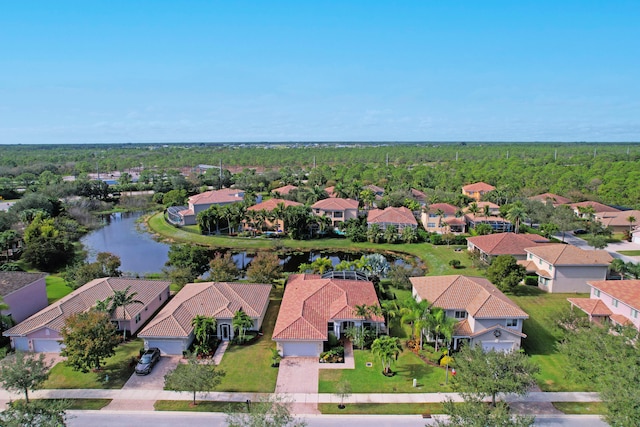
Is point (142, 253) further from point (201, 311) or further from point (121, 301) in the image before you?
point (201, 311)

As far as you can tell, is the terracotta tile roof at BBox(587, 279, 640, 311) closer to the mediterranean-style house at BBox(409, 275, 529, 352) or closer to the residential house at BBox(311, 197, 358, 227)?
the mediterranean-style house at BBox(409, 275, 529, 352)

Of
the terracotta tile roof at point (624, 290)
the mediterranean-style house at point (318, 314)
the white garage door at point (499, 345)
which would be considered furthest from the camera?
the terracotta tile roof at point (624, 290)

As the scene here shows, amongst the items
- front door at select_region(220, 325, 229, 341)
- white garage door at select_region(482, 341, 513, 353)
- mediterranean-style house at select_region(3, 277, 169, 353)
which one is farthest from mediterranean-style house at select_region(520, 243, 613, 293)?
mediterranean-style house at select_region(3, 277, 169, 353)

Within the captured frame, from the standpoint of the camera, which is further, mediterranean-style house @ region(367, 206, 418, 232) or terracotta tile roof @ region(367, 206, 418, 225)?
terracotta tile roof @ region(367, 206, 418, 225)

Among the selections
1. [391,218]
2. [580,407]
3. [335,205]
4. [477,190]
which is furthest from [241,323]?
[477,190]

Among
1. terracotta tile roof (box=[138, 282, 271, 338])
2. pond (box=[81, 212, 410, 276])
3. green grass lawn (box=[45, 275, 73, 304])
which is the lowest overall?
pond (box=[81, 212, 410, 276])

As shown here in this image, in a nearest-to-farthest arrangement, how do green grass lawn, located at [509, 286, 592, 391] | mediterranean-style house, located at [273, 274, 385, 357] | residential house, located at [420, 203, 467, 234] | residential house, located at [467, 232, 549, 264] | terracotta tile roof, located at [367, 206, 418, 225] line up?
1. green grass lawn, located at [509, 286, 592, 391]
2. mediterranean-style house, located at [273, 274, 385, 357]
3. residential house, located at [467, 232, 549, 264]
4. terracotta tile roof, located at [367, 206, 418, 225]
5. residential house, located at [420, 203, 467, 234]

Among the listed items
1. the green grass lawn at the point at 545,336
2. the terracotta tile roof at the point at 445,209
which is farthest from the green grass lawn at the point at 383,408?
the terracotta tile roof at the point at 445,209

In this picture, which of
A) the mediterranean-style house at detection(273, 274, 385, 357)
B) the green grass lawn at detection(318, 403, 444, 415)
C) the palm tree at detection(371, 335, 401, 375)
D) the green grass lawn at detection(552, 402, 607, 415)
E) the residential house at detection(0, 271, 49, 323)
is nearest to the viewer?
the green grass lawn at detection(552, 402, 607, 415)

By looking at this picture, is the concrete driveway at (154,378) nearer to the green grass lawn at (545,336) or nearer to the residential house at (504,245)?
the green grass lawn at (545,336)
